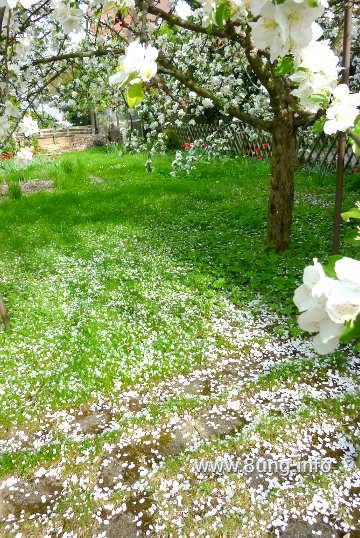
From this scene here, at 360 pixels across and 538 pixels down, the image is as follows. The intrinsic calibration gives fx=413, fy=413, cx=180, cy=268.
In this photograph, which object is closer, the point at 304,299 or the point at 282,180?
the point at 304,299

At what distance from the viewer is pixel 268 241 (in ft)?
15.0

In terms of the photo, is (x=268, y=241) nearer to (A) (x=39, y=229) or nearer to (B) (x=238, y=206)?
(B) (x=238, y=206)

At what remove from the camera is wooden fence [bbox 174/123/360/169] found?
7.86 meters

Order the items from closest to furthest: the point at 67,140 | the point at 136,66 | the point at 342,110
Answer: the point at 136,66
the point at 342,110
the point at 67,140

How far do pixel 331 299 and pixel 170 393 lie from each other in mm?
2125

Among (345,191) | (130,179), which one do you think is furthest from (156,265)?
(130,179)

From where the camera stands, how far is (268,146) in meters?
9.41

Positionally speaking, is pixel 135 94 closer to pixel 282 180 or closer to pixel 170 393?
pixel 170 393

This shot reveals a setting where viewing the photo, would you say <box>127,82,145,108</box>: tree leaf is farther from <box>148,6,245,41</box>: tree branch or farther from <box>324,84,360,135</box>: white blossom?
<box>148,6,245,41</box>: tree branch

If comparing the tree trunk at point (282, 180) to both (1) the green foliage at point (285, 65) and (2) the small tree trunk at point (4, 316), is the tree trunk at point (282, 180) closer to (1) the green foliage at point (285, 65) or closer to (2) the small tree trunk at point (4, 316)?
(1) the green foliage at point (285, 65)

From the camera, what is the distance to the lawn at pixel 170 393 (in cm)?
195

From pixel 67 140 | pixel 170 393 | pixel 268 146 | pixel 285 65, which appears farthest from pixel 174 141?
pixel 285 65

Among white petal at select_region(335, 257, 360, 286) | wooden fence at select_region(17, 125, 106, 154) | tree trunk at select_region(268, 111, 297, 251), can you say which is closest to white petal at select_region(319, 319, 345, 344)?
white petal at select_region(335, 257, 360, 286)

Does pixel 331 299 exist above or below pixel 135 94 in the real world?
below
